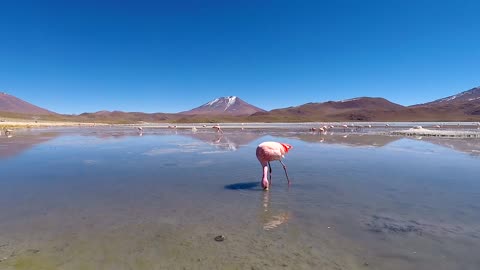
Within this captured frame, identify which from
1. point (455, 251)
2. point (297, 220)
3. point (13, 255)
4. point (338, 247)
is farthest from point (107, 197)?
point (455, 251)

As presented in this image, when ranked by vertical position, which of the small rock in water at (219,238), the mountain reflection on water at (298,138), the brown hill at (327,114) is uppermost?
the brown hill at (327,114)

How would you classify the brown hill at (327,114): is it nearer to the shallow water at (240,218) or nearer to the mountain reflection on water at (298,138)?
the mountain reflection on water at (298,138)

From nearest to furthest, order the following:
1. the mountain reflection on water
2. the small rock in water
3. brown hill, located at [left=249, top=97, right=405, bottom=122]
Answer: the small rock in water
the mountain reflection on water
brown hill, located at [left=249, top=97, right=405, bottom=122]

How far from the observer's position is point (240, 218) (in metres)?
6.78

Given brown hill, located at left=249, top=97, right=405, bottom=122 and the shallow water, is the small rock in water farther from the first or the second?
brown hill, located at left=249, top=97, right=405, bottom=122

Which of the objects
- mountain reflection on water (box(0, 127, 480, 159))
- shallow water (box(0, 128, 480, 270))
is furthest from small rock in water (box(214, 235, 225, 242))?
mountain reflection on water (box(0, 127, 480, 159))

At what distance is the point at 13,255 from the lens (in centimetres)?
505

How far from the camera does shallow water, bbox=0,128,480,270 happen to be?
195 inches

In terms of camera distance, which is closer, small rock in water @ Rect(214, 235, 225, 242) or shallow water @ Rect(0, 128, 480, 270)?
shallow water @ Rect(0, 128, 480, 270)

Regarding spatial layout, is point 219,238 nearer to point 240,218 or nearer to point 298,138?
point 240,218

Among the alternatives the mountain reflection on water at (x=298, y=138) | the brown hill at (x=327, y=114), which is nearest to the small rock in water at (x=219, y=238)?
the mountain reflection on water at (x=298, y=138)

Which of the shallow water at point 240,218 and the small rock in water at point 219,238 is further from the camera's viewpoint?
the small rock in water at point 219,238

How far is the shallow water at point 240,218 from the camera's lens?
16.2ft

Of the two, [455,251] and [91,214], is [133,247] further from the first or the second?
[455,251]
